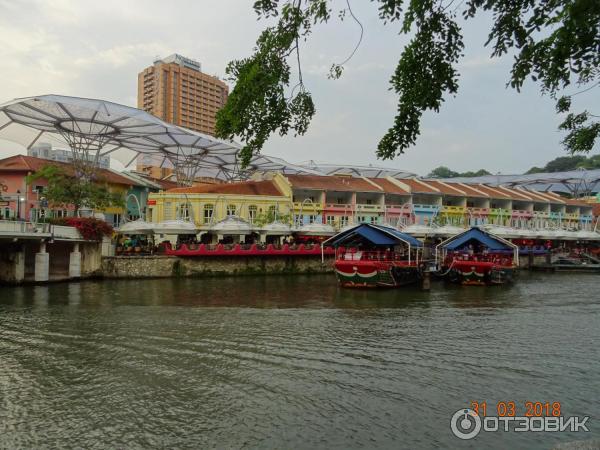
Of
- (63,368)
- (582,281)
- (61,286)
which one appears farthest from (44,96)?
(582,281)

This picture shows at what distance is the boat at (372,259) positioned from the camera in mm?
26359

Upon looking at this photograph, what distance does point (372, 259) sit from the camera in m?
27.7

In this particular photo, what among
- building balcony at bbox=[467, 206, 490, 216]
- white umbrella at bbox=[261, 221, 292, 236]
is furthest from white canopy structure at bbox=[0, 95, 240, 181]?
building balcony at bbox=[467, 206, 490, 216]

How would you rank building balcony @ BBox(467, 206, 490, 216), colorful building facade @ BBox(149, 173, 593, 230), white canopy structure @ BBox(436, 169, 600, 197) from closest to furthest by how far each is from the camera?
1. colorful building facade @ BBox(149, 173, 593, 230)
2. building balcony @ BBox(467, 206, 490, 216)
3. white canopy structure @ BBox(436, 169, 600, 197)

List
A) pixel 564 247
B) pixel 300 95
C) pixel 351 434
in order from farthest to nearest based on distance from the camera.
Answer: pixel 564 247
pixel 351 434
pixel 300 95

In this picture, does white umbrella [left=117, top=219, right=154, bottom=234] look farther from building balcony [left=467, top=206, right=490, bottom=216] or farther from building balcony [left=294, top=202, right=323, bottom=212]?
building balcony [left=467, top=206, right=490, bottom=216]

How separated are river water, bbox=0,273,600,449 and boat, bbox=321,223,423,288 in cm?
580

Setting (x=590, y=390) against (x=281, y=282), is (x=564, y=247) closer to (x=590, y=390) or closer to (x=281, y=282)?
(x=281, y=282)

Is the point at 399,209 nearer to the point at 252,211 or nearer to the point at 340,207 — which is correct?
the point at 340,207

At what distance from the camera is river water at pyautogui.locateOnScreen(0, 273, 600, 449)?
777 cm

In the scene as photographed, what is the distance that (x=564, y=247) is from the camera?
177ft

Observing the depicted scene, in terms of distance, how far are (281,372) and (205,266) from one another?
24.6 metres

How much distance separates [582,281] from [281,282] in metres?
22.4

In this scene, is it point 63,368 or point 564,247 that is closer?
point 63,368
